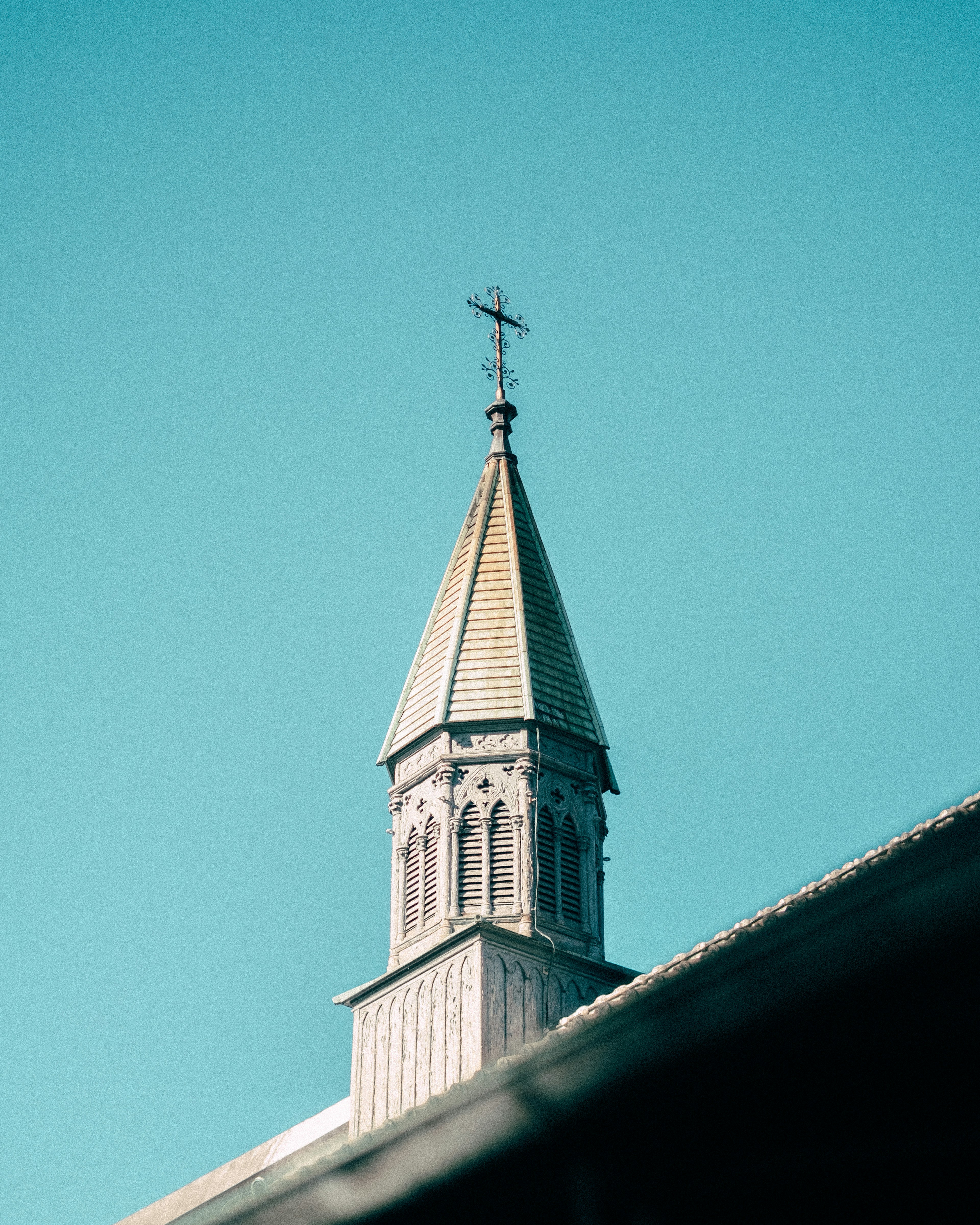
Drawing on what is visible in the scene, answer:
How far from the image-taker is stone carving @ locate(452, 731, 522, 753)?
27.1m

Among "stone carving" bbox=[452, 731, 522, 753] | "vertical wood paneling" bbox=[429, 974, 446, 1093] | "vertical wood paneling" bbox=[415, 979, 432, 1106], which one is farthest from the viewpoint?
"stone carving" bbox=[452, 731, 522, 753]

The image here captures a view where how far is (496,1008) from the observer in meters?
24.2

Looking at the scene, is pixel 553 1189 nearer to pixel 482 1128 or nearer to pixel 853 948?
pixel 482 1128

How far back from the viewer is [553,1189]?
1133cm

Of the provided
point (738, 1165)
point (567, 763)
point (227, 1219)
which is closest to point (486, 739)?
point (567, 763)

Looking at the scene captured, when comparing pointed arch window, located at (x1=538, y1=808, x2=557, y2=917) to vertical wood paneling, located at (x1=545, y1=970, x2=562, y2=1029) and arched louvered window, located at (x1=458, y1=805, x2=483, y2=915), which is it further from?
vertical wood paneling, located at (x1=545, y1=970, x2=562, y2=1029)

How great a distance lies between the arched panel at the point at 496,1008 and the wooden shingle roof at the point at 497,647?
14.4ft

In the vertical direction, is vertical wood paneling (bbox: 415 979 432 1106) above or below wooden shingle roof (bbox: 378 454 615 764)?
below

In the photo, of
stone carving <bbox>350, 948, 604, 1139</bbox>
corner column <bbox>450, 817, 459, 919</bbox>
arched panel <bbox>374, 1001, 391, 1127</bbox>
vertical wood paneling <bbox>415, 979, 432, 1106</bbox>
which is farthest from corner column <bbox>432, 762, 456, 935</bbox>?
arched panel <bbox>374, 1001, 391, 1127</bbox>

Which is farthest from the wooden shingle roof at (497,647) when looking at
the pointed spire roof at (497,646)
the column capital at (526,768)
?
the column capital at (526,768)

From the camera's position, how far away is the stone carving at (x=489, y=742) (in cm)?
2711

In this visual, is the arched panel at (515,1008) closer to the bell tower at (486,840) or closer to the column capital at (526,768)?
the bell tower at (486,840)

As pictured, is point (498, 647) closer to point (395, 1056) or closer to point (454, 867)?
point (454, 867)

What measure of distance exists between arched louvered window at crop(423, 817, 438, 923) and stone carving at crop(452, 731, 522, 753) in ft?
4.07
